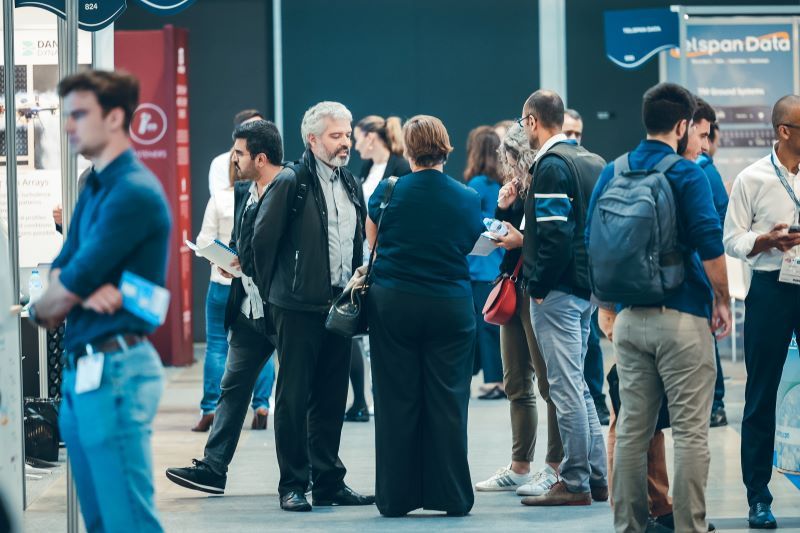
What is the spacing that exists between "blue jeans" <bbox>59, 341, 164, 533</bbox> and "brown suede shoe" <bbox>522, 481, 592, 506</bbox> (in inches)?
95.2

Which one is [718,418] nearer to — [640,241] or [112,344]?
[640,241]

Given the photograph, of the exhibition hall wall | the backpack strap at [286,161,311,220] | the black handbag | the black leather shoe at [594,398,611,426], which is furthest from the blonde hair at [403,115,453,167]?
the exhibition hall wall

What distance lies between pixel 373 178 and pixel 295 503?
311 centimetres

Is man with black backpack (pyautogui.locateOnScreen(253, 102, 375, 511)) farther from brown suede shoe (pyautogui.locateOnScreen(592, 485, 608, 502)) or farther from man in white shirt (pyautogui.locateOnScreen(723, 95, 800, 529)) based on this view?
man in white shirt (pyautogui.locateOnScreen(723, 95, 800, 529))

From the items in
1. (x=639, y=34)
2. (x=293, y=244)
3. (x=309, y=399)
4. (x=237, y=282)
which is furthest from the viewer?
(x=639, y=34)

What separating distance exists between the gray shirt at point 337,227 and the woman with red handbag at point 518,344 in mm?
643

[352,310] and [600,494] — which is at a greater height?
[352,310]

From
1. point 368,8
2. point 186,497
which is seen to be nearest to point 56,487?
point 186,497

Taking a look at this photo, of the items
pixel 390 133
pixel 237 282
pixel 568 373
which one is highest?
pixel 390 133

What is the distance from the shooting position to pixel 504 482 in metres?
6.02

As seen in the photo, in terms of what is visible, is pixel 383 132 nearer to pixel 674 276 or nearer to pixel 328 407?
pixel 328 407

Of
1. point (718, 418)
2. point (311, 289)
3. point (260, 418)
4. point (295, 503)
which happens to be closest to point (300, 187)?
point (311, 289)

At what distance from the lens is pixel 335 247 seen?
5.68 metres

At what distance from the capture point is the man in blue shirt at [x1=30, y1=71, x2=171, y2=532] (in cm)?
348
